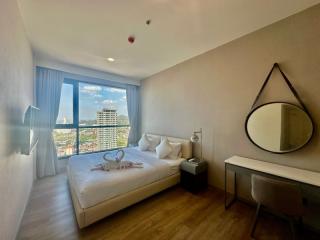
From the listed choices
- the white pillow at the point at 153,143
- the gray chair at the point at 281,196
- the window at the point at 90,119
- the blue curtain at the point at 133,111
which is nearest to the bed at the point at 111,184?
the white pillow at the point at 153,143

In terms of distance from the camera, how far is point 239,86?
8.07ft

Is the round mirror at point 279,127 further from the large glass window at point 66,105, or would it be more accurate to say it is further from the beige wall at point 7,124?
the large glass window at point 66,105

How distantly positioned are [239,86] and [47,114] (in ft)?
13.7

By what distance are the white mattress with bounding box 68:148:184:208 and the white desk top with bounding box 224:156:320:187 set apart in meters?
1.20

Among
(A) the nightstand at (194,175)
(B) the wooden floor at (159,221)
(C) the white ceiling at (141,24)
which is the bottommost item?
(B) the wooden floor at (159,221)

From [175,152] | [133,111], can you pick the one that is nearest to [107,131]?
[133,111]

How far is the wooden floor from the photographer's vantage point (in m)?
1.71

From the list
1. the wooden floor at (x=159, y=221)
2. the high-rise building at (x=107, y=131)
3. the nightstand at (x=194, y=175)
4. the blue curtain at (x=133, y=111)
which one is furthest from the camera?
the blue curtain at (x=133, y=111)

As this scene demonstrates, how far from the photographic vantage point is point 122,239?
1635mm

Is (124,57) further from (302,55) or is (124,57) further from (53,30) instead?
(302,55)

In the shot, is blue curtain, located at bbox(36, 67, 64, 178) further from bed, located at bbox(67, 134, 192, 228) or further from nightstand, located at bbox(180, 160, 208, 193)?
nightstand, located at bbox(180, 160, 208, 193)

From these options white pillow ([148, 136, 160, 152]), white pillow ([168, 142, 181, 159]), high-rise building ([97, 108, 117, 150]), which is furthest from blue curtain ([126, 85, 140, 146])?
white pillow ([168, 142, 181, 159])

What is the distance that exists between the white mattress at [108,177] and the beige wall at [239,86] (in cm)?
94

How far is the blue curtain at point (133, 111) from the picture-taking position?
4.85m
